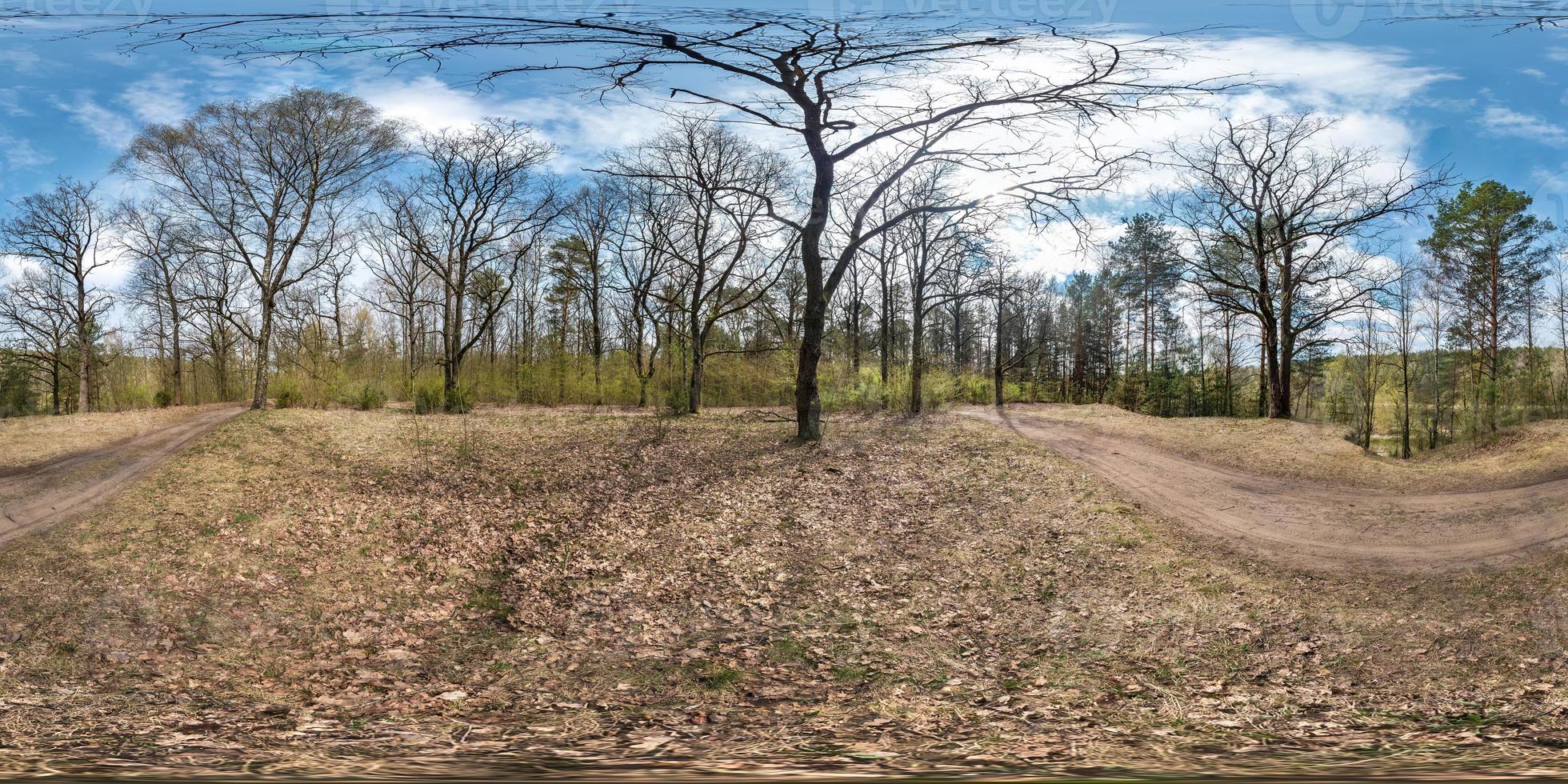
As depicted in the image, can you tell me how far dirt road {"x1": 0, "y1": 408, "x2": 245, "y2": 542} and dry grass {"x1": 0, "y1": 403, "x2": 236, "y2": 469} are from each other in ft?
1.39

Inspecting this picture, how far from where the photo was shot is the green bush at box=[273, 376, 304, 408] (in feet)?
65.1

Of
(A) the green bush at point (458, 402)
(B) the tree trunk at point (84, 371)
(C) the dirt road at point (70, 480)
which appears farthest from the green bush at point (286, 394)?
(B) the tree trunk at point (84, 371)

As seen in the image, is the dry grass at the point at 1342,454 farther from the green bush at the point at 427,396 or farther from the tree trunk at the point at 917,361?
the green bush at the point at 427,396

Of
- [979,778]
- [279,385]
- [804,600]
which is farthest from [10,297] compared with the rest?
[979,778]

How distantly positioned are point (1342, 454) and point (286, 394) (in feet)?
80.3

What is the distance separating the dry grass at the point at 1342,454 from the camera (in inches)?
452

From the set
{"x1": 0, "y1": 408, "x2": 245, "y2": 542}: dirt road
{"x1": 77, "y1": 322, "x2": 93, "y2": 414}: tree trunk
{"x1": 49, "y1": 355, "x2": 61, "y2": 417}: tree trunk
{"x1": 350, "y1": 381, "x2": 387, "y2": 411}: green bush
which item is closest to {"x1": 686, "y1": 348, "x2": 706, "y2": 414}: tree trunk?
{"x1": 350, "y1": 381, "x2": 387, "y2": 411}: green bush

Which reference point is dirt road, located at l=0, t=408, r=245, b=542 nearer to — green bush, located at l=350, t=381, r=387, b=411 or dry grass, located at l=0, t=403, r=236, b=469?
dry grass, located at l=0, t=403, r=236, b=469

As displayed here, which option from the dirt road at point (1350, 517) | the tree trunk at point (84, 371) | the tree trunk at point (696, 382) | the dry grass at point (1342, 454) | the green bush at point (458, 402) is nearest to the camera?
the dirt road at point (1350, 517)

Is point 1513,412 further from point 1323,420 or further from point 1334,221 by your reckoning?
point 1334,221

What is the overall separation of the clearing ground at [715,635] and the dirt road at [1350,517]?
1.95ft

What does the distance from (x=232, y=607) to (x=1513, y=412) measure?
24926mm

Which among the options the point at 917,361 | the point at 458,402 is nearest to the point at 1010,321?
the point at 917,361

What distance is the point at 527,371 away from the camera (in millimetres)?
24797
